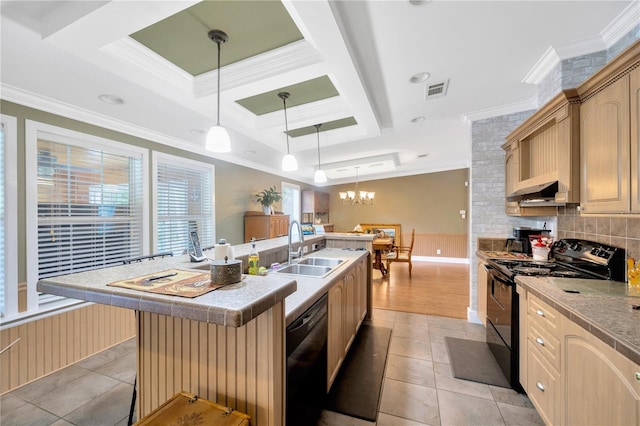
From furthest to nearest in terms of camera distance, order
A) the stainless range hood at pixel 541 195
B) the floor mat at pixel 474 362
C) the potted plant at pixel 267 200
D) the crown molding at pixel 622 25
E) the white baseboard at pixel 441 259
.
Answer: the white baseboard at pixel 441 259 → the potted plant at pixel 267 200 → the floor mat at pixel 474 362 → the stainless range hood at pixel 541 195 → the crown molding at pixel 622 25

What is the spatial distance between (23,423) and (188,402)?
5.57ft

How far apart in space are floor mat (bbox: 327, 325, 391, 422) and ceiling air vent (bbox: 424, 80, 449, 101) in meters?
2.70

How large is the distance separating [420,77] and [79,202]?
3.54 m

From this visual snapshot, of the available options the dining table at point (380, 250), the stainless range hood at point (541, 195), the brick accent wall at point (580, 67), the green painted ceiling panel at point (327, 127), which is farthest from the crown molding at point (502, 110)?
the dining table at point (380, 250)

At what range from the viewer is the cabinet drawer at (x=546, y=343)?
1394 mm

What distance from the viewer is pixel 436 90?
8.44ft

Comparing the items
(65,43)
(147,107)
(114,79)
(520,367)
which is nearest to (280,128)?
(147,107)

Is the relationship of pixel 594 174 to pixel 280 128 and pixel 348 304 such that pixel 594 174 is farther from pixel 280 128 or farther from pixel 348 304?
pixel 280 128

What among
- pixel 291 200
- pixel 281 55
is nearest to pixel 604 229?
pixel 281 55

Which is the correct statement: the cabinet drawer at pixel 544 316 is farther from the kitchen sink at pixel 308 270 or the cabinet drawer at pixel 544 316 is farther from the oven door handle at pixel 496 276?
the kitchen sink at pixel 308 270

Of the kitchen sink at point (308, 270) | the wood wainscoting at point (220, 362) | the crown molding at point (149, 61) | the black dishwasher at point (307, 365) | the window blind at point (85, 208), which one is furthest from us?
the kitchen sink at point (308, 270)

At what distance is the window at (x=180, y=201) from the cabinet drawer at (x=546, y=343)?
327 centimetres

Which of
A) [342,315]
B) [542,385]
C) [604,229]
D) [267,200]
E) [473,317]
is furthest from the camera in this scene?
[267,200]

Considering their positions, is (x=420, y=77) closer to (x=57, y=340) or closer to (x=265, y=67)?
(x=265, y=67)
